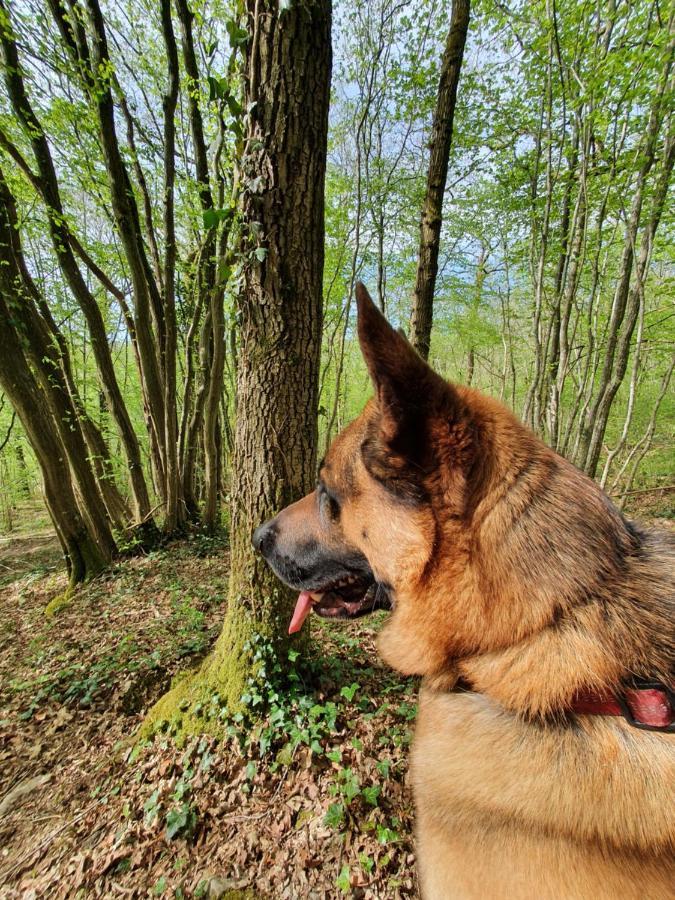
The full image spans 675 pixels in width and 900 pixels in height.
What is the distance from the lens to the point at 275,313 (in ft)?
7.75

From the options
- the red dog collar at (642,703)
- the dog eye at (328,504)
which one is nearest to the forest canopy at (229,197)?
the dog eye at (328,504)

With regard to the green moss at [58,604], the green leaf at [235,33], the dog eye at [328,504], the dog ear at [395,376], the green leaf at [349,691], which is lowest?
the green moss at [58,604]

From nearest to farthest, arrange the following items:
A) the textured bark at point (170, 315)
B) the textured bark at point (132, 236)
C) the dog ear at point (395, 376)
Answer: the dog ear at point (395, 376) < the textured bark at point (132, 236) < the textured bark at point (170, 315)

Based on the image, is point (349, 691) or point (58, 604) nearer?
point (349, 691)

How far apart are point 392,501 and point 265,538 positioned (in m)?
0.98

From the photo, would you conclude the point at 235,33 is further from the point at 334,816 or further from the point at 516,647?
the point at 334,816

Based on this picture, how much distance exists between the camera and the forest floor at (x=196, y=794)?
193cm

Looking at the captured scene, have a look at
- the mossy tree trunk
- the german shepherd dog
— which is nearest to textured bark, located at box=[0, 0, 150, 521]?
the mossy tree trunk

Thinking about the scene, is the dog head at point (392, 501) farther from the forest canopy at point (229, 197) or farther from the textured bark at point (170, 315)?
the textured bark at point (170, 315)

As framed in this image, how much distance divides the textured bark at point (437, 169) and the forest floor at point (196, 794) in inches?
148

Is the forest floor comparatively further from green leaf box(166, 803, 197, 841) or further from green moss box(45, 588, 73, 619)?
green moss box(45, 588, 73, 619)

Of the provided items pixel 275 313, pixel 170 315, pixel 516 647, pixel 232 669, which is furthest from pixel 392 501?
pixel 170 315

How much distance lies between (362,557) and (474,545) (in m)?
0.66

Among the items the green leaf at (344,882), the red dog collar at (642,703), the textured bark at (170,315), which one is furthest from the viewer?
the textured bark at (170,315)
